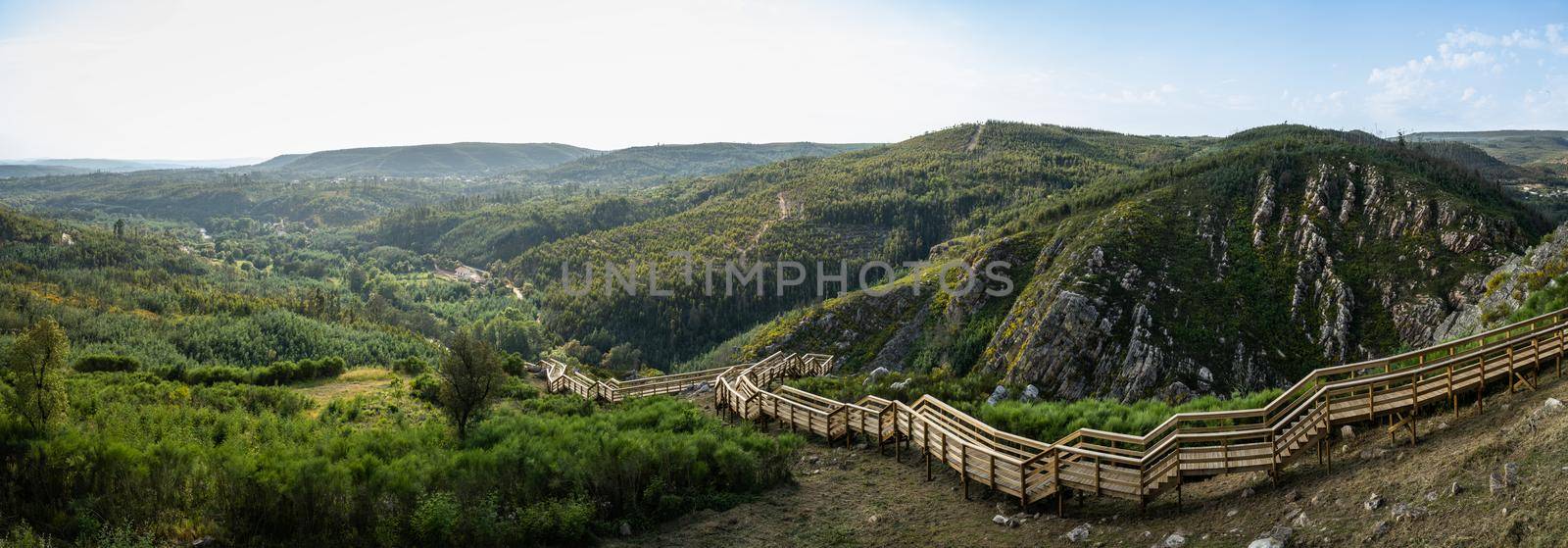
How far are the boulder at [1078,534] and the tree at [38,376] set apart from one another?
1728 cm

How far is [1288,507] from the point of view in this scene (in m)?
9.92

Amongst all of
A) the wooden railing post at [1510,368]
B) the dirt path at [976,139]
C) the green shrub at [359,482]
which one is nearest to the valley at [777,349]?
the green shrub at [359,482]

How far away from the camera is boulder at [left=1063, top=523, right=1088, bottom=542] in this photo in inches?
425

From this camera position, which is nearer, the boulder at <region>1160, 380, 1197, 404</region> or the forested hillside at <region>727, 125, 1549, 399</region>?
the boulder at <region>1160, 380, 1197, 404</region>

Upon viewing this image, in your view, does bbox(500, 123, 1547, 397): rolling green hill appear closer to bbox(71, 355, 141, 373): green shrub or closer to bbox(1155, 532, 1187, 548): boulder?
bbox(1155, 532, 1187, 548): boulder

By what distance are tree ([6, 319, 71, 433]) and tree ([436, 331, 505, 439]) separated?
6.91 m

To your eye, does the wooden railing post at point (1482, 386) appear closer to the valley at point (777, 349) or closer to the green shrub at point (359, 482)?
the valley at point (777, 349)

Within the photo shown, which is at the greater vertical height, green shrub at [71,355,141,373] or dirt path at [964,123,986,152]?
dirt path at [964,123,986,152]

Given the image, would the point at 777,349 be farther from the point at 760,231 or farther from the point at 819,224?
the point at 819,224

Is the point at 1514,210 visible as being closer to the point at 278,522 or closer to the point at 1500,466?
the point at 1500,466

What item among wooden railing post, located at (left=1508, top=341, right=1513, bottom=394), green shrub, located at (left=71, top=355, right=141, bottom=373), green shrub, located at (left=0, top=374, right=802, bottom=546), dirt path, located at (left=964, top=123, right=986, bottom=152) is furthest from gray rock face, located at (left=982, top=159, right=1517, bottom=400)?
dirt path, located at (left=964, top=123, right=986, bottom=152)

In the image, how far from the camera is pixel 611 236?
5502 inches

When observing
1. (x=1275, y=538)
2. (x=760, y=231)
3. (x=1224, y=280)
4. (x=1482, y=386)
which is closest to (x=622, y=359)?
(x=760, y=231)

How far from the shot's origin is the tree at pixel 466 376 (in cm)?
1831
